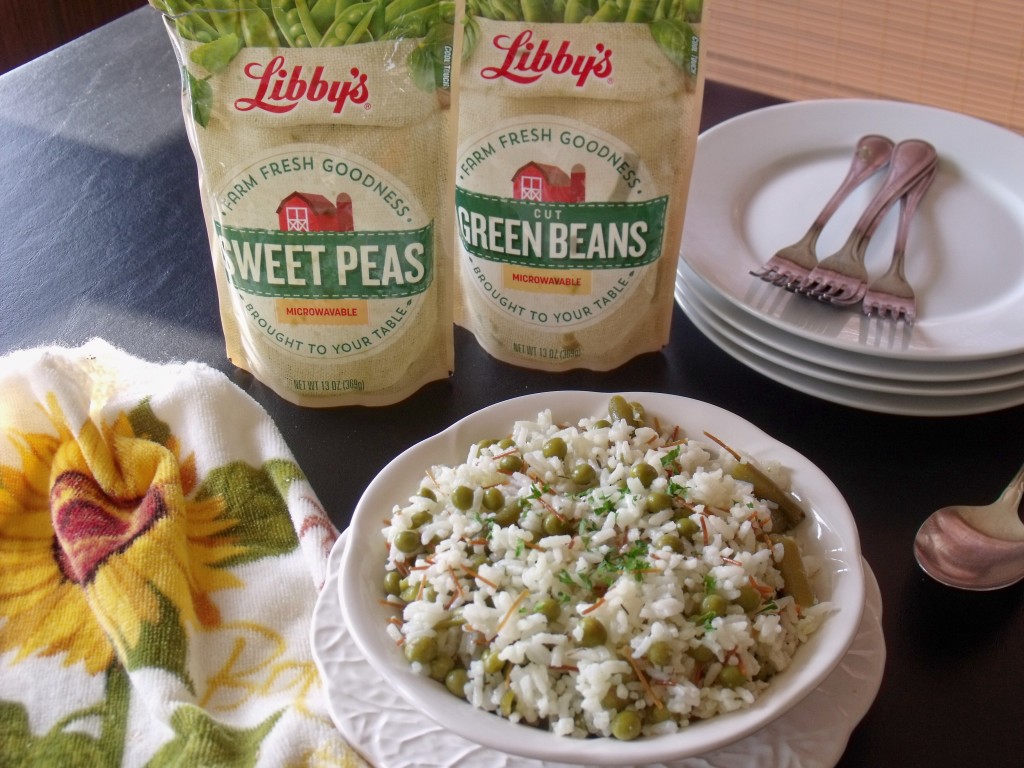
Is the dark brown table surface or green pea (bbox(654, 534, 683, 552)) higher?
green pea (bbox(654, 534, 683, 552))

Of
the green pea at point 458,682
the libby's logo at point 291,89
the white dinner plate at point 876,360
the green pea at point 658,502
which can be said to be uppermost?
the libby's logo at point 291,89

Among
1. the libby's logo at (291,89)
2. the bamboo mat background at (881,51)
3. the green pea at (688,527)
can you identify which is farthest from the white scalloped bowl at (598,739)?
the bamboo mat background at (881,51)

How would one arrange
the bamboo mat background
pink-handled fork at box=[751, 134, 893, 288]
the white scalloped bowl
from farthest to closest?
1. the bamboo mat background
2. pink-handled fork at box=[751, 134, 893, 288]
3. the white scalloped bowl

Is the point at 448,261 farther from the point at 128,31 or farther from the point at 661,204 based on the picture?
the point at 128,31

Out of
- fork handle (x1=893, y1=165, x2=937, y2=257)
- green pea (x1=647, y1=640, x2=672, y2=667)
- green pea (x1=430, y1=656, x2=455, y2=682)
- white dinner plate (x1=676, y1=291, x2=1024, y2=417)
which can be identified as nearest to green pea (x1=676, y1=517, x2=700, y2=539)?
green pea (x1=647, y1=640, x2=672, y2=667)

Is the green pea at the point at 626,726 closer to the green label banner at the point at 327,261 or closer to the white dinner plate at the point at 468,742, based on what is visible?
the white dinner plate at the point at 468,742

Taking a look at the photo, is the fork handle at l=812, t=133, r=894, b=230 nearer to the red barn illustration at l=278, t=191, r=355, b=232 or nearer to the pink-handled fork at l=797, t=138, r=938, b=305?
the pink-handled fork at l=797, t=138, r=938, b=305
